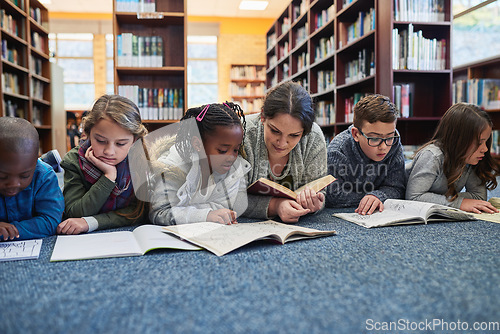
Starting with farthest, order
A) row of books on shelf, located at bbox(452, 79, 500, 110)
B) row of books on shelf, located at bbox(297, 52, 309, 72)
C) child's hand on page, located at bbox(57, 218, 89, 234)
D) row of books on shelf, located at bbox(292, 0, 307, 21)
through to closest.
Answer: row of books on shelf, located at bbox(292, 0, 307, 21)
row of books on shelf, located at bbox(297, 52, 309, 72)
row of books on shelf, located at bbox(452, 79, 500, 110)
child's hand on page, located at bbox(57, 218, 89, 234)

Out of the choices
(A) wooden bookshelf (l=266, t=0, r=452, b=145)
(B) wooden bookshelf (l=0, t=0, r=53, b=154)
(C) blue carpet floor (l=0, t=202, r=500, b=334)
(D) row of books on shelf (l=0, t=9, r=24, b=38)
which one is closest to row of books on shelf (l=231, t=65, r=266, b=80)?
(A) wooden bookshelf (l=266, t=0, r=452, b=145)

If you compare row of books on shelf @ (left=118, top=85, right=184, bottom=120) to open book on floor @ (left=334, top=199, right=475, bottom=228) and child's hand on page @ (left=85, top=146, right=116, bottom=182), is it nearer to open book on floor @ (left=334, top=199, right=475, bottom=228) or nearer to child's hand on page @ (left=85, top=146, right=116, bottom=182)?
child's hand on page @ (left=85, top=146, right=116, bottom=182)

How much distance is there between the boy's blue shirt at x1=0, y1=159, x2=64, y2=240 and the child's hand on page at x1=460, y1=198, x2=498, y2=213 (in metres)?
1.54

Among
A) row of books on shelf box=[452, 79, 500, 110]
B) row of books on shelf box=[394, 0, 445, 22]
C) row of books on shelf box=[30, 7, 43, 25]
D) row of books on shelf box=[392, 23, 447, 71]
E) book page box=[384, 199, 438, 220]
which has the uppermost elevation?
row of books on shelf box=[30, 7, 43, 25]

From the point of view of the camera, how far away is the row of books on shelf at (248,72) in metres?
7.08

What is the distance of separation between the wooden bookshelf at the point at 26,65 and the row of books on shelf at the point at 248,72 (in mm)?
3234

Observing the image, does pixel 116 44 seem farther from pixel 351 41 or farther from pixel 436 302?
pixel 436 302

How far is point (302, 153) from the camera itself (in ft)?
5.09

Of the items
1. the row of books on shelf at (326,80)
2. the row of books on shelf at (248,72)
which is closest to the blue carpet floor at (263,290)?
the row of books on shelf at (326,80)

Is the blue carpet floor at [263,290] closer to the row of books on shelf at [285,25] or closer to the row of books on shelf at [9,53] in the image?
the row of books on shelf at [9,53]

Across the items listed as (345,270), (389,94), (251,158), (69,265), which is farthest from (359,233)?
(389,94)

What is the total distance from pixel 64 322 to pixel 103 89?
716 cm

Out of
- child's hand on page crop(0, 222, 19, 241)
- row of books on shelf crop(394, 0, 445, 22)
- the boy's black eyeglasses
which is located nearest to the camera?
child's hand on page crop(0, 222, 19, 241)

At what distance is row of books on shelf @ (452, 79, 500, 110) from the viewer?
10.8 feet
